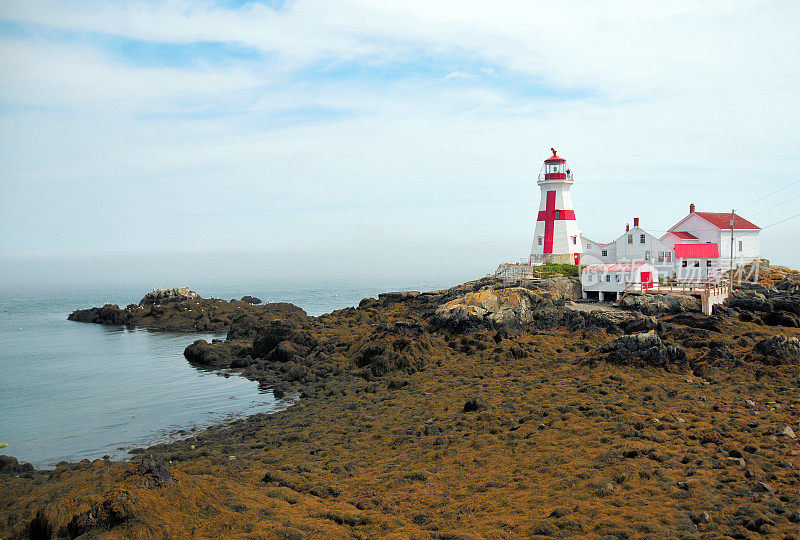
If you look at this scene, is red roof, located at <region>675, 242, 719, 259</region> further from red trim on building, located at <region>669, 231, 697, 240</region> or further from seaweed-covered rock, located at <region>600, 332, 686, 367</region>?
seaweed-covered rock, located at <region>600, 332, 686, 367</region>

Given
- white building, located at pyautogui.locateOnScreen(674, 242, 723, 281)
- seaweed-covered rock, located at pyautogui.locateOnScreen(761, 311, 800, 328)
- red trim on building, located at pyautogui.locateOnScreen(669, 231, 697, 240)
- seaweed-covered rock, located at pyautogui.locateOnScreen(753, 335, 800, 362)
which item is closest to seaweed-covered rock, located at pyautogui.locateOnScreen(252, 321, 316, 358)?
seaweed-covered rock, located at pyautogui.locateOnScreen(753, 335, 800, 362)

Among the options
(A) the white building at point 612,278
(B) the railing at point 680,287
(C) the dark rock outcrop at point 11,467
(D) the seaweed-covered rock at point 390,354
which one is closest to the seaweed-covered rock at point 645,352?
(D) the seaweed-covered rock at point 390,354

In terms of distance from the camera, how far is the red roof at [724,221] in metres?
42.2

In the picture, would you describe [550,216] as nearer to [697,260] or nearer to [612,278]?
[612,278]

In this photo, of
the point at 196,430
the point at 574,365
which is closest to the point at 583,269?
the point at 574,365

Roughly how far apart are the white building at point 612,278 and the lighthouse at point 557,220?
4.91m

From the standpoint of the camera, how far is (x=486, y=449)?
12.5m

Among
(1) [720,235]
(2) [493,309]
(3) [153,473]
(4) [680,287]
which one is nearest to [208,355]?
(2) [493,309]

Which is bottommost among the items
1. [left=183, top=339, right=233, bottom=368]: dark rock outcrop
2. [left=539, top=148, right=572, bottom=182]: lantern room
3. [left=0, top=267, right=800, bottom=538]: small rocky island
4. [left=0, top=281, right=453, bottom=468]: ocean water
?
[left=0, top=281, right=453, bottom=468]: ocean water

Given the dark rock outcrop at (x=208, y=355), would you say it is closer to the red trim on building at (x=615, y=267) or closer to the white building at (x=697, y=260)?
the red trim on building at (x=615, y=267)

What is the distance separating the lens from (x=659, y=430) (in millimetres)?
12375

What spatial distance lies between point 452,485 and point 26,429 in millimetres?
15627

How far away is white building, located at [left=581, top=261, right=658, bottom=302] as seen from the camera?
33.8 meters

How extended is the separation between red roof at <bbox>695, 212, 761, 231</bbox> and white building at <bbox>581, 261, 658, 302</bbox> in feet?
34.0
